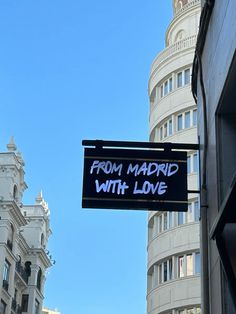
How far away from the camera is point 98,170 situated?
29.1 ft

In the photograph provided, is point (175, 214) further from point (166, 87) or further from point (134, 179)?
point (134, 179)

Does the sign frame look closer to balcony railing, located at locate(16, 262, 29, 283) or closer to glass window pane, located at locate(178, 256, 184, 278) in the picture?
glass window pane, located at locate(178, 256, 184, 278)

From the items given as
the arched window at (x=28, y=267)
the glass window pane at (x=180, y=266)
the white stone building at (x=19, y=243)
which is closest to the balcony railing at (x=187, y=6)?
the white stone building at (x=19, y=243)

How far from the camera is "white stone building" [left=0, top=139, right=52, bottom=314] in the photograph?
51688mm

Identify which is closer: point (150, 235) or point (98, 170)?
point (98, 170)

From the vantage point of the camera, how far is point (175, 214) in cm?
3794

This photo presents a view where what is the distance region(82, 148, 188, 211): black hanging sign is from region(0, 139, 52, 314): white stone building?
138ft

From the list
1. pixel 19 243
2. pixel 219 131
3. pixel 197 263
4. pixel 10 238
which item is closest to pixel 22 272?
pixel 19 243

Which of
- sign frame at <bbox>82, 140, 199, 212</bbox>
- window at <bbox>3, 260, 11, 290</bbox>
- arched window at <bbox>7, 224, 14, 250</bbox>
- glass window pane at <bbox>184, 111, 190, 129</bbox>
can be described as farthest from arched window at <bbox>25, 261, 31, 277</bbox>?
sign frame at <bbox>82, 140, 199, 212</bbox>

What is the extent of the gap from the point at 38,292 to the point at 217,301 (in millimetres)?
54712

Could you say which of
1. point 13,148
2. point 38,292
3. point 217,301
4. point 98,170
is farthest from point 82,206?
point 38,292

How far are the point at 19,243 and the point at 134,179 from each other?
49.6 meters

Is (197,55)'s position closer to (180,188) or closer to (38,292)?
(180,188)

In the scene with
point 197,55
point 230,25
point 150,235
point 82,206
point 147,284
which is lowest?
point 82,206
